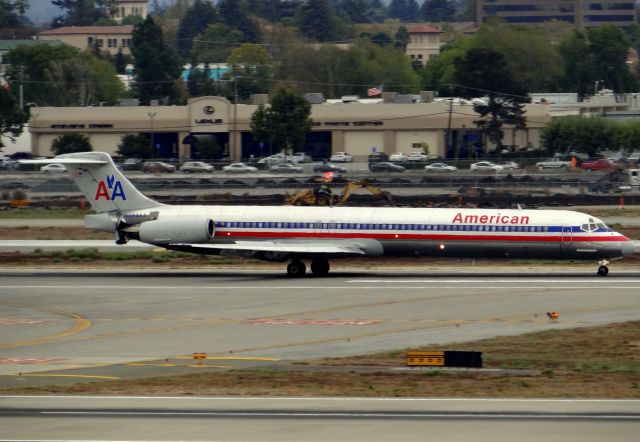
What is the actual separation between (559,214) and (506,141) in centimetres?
8589

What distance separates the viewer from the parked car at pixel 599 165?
347 feet

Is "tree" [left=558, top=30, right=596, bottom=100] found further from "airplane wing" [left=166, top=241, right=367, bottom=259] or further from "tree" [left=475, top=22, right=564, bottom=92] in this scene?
"airplane wing" [left=166, top=241, right=367, bottom=259]

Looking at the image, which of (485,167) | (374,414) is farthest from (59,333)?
(485,167)

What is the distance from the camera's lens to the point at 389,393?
26.9 meters

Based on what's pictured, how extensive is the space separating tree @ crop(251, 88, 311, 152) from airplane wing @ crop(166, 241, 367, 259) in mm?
72907

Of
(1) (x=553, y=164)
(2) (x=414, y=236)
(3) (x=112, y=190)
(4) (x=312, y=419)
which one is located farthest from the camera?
(1) (x=553, y=164)

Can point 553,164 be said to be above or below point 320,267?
above

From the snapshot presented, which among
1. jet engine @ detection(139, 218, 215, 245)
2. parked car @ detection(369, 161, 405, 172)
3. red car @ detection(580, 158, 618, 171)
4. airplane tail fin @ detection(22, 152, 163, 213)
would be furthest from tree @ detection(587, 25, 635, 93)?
jet engine @ detection(139, 218, 215, 245)

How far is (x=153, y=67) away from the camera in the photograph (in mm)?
172875

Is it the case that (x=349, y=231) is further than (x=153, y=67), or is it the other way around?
(x=153, y=67)

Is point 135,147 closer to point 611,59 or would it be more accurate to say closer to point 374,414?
point 611,59

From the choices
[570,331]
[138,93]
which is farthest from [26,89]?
[570,331]

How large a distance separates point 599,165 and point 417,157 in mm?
19822

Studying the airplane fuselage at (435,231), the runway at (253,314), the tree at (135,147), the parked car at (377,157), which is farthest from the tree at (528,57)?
the runway at (253,314)
